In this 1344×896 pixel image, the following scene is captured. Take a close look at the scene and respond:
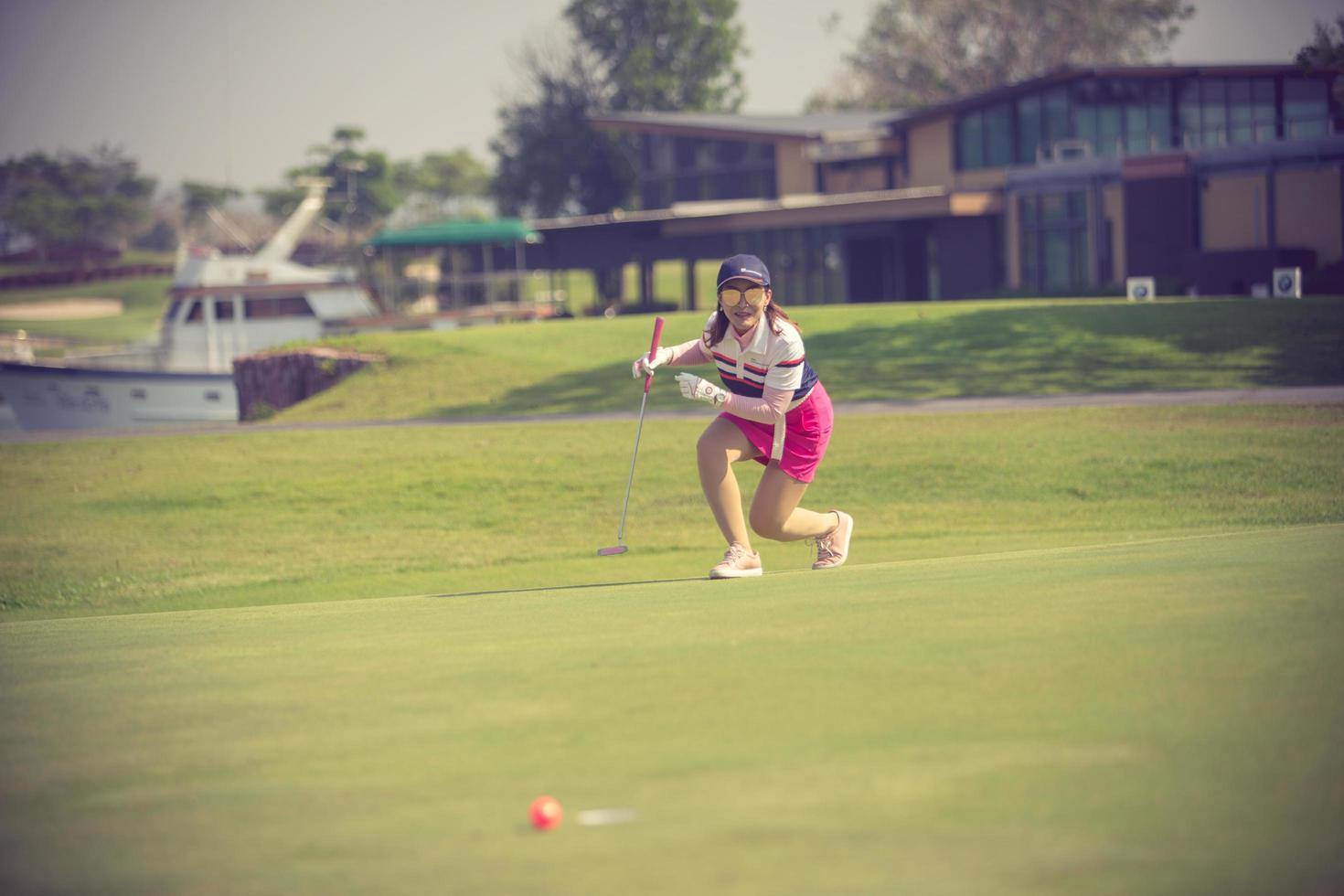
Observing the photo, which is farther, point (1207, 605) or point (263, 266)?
point (263, 266)

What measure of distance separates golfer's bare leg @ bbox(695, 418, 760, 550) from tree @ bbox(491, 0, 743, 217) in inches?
2856

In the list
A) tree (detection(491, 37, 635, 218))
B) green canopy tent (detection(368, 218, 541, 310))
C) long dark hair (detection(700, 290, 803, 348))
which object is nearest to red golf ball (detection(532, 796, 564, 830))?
long dark hair (detection(700, 290, 803, 348))

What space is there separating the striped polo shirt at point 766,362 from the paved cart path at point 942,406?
1067 cm

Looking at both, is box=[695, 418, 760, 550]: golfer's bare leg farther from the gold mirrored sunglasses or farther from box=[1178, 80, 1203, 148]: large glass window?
box=[1178, 80, 1203, 148]: large glass window

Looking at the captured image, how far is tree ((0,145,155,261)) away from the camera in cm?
13575

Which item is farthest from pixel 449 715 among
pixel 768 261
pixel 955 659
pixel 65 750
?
pixel 768 261

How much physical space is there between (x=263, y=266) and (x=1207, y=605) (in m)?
40.2

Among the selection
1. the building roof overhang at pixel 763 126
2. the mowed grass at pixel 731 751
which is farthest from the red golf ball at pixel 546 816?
the building roof overhang at pixel 763 126

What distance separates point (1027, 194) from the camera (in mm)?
47188

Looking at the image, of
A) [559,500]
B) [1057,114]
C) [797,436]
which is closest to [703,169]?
[1057,114]

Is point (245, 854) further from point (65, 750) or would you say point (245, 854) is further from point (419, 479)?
point (419, 479)

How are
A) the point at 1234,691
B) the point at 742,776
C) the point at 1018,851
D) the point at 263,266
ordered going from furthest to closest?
the point at 263,266
the point at 1234,691
the point at 742,776
the point at 1018,851

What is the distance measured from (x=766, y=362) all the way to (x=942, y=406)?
1176cm

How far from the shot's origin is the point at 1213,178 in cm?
4334
